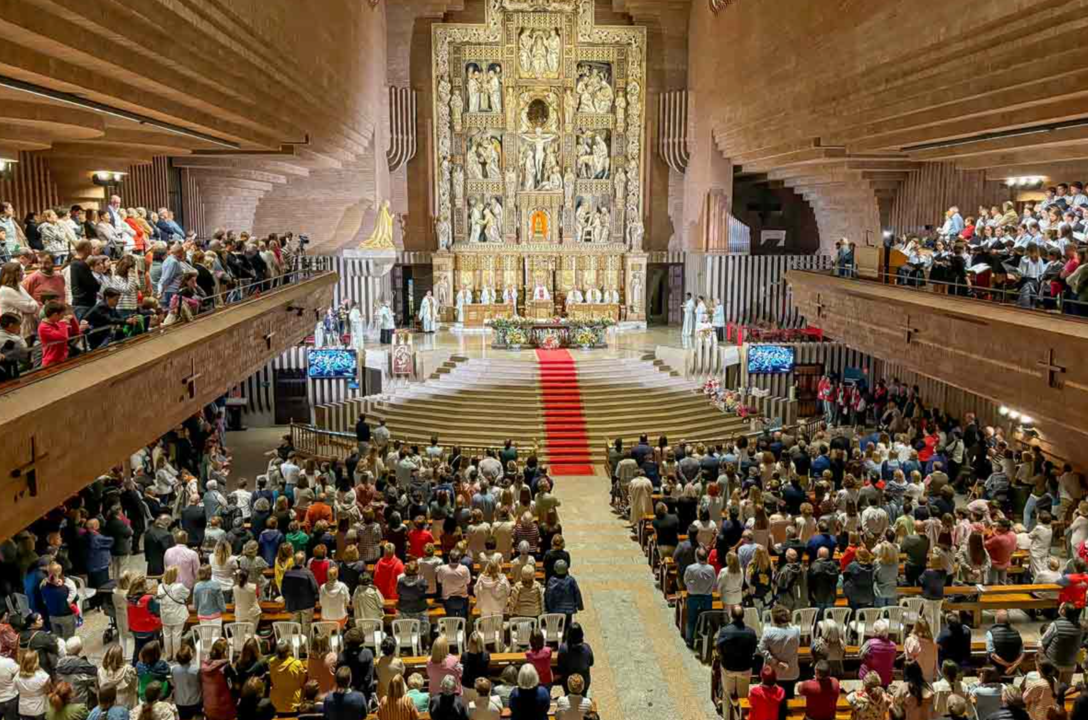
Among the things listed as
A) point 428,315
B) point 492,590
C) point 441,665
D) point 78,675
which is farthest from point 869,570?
point 428,315

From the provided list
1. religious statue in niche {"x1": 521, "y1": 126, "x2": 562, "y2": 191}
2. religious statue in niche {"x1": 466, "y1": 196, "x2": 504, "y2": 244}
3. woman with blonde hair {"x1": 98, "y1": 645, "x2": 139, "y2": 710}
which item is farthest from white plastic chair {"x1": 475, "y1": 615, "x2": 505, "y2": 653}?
religious statue in niche {"x1": 521, "y1": 126, "x2": 562, "y2": 191}

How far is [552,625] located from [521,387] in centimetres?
1190

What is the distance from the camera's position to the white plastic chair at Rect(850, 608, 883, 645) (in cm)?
882

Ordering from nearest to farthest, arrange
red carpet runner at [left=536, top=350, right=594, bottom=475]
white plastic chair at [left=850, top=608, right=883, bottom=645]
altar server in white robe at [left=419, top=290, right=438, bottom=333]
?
white plastic chair at [left=850, top=608, right=883, bottom=645], red carpet runner at [left=536, top=350, right=594, bottom=475], altar server in white robe at [left=419, top=290, right=438, bottom=333]

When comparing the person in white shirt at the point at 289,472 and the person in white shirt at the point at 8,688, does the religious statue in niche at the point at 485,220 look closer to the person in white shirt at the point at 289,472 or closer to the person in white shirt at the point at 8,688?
the person in white shirt at the point at 289,472

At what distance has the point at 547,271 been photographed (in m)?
28.4

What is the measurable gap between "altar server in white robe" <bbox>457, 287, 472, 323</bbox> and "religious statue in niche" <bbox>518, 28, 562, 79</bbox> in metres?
6.82

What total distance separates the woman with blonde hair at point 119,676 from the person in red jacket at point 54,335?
230 cm

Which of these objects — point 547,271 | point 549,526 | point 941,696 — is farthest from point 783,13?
point 941,696

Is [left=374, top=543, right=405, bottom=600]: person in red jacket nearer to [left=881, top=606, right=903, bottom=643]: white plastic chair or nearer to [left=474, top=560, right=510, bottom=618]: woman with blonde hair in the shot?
[left=474, top=560, right=510, bottom=618]: woman with blonde hair

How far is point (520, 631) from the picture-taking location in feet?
29.2

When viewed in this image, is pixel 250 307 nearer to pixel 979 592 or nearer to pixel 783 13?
pixel 979 592

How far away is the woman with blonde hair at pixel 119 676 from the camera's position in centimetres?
673

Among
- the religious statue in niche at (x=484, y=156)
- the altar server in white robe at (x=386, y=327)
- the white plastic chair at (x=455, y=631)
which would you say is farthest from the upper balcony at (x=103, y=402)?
the religious statue in niche at (x=484, y=156)
